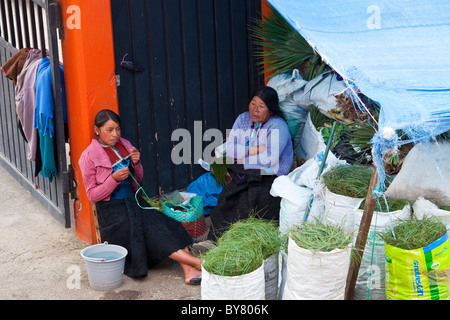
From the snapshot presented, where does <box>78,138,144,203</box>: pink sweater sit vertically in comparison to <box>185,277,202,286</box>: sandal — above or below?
above

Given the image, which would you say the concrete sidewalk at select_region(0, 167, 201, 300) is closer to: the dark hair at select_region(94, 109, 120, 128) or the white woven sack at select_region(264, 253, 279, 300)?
the white woven sack at select_region(264, 253, 279, 300)

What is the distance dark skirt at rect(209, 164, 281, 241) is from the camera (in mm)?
4551

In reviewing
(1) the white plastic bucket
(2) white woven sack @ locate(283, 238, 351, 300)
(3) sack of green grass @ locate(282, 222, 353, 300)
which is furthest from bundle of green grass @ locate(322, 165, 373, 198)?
Answer: (1) the white plastic bucket

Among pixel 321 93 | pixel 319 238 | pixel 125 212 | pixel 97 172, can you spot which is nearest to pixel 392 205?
pixel 319 238

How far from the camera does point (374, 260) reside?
335 cm

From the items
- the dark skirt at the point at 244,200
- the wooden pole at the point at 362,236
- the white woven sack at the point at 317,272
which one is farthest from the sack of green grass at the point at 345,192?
the dark skirt at the point at 244,200

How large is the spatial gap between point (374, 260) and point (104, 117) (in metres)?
2.07

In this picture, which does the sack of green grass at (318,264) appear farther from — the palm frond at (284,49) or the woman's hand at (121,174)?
the palm frond at (284,49)

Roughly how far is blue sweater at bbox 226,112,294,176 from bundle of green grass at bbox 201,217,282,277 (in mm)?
1218

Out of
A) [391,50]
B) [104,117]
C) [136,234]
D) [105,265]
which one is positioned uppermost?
[391,50]

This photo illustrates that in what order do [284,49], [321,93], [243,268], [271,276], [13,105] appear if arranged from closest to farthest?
1. [243,268]
2. [271,276]
3. [321,93]
4. [284,49]
5. [13,105]

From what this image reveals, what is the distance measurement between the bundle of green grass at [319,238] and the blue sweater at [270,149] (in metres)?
1.58

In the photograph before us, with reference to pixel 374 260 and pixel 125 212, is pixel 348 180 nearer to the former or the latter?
pixel 374 260

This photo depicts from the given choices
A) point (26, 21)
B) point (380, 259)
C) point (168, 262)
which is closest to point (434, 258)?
point (380, 259)
